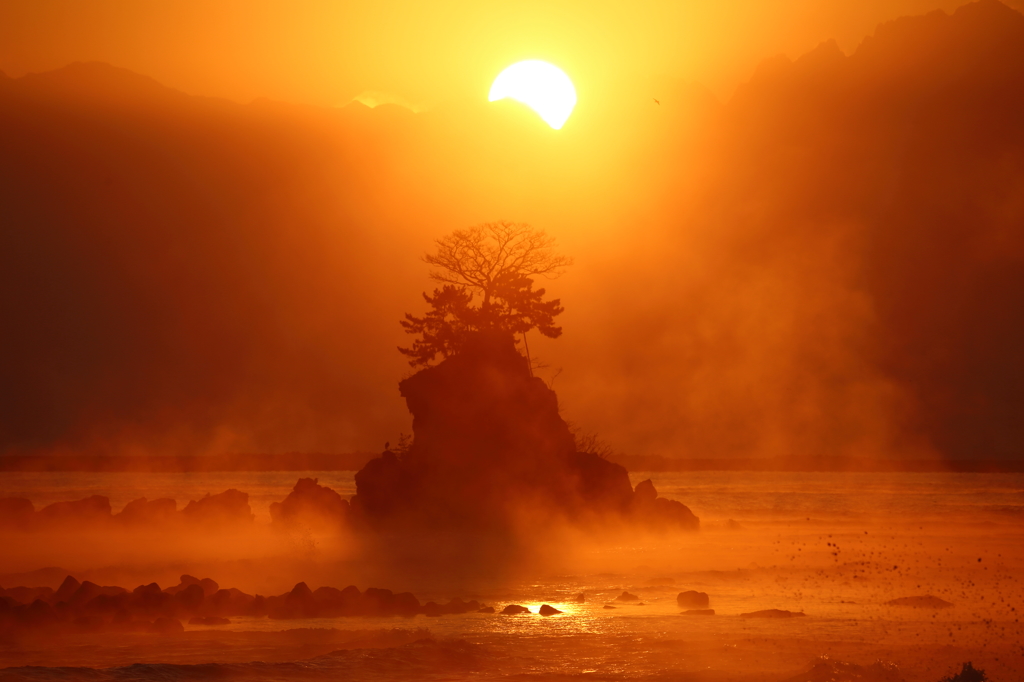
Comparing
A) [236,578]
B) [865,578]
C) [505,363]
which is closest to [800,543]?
[865,578]

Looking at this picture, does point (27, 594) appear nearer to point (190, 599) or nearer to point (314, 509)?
point (190, 599)

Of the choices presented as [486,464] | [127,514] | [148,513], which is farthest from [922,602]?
[127,514]

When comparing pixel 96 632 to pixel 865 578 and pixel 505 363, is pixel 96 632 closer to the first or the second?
pixel 865 578

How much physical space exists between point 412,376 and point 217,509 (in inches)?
512

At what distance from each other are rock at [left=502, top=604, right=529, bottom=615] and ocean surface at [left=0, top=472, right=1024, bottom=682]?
0.35m

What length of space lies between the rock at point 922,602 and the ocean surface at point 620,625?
0.59m

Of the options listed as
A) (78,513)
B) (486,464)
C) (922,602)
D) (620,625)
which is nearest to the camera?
(620,625)

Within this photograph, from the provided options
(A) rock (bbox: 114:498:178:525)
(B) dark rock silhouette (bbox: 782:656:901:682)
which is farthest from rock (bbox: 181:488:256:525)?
(B) dark rock silhouette (bbox: 782:656:901:682)

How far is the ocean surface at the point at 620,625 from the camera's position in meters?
17.4

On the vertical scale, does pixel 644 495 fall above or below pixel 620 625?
above

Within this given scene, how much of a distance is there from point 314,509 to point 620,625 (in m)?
32.4

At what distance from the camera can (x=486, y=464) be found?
4912cm

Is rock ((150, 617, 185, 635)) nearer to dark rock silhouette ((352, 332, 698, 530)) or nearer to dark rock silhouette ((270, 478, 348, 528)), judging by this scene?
dark rock silhouette ((352, 332, 698, 530))

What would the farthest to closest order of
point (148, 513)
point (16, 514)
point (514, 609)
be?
point (148, 513), point (16, 514), point (514, 609)
